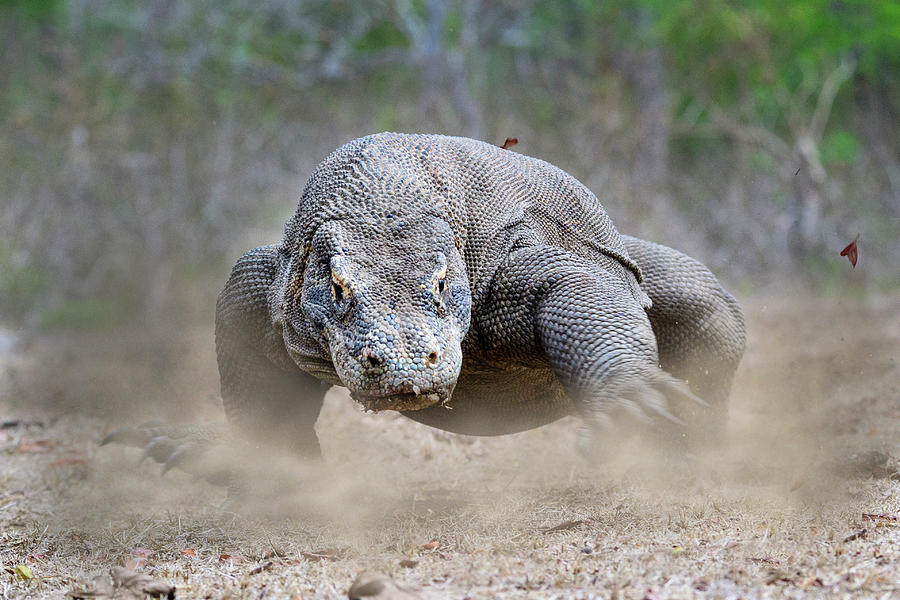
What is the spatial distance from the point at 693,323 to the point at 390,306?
5.59ft

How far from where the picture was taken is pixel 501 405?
3584 millimetres

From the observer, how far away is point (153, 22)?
1731cm

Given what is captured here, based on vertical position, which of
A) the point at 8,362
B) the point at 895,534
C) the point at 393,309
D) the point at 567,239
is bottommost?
the point at 8,362

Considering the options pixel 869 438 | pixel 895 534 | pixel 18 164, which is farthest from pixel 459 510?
pixel 18 164

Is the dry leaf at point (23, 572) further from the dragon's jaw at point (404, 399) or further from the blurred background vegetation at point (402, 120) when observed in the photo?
the blurred background vegetation at point (402, 120)

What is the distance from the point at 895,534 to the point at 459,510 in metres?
1.44

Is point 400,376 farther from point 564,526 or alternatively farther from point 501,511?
point 501,511

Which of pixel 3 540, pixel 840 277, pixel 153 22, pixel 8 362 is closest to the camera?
pixel 3 540

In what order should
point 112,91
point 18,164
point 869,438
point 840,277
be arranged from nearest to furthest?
1. point 869,438
2. point 840,277
3. point 18,164
4. point 112,91

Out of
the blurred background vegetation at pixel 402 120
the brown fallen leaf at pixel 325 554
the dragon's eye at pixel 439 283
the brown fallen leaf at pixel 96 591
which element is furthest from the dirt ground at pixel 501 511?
the blurred background vegetation at pixel 402 120

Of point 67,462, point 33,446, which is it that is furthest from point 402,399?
point 33,446

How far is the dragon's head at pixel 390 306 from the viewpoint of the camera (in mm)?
2389

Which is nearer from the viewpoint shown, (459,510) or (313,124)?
(459,510)

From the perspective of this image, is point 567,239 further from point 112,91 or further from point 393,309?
point 112,91
